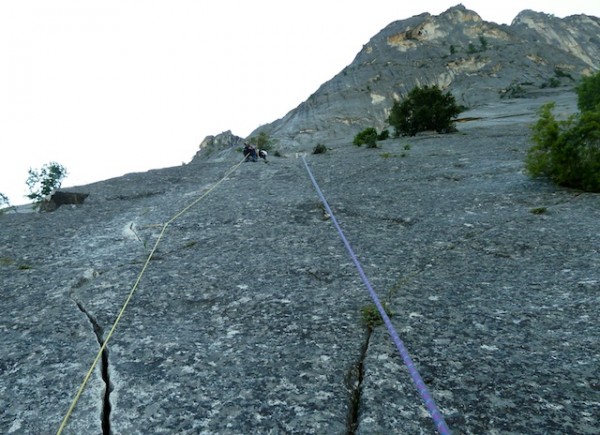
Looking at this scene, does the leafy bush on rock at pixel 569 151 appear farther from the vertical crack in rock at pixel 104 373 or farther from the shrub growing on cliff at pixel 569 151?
the vertical crack in rock at pixel 104 373

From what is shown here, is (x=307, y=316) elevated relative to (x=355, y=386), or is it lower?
elevated

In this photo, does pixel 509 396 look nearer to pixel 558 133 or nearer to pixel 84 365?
pixel 84 365

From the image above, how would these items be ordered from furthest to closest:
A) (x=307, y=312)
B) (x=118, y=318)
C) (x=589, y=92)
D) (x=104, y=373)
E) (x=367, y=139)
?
1. (x=589, y=92)
2. (x=367, y=139)
3. (x=307, y=312)
4. (x=118, y=318)
5. (x=104, y=373)

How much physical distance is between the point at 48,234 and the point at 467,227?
837 centimetres

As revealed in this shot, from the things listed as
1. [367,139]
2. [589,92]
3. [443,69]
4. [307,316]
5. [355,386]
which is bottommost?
[355,386]

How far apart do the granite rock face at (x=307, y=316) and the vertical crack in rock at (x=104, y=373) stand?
0.02 m

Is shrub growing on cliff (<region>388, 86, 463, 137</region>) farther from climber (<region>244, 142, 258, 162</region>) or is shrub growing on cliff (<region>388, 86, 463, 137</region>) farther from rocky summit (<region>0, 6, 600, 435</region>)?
rocky summit (<region>0, 6, 600, 435</region>)

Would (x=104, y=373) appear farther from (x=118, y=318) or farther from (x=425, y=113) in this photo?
(x=425, y=113)

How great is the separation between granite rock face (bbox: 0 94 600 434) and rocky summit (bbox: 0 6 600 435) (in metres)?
0.02

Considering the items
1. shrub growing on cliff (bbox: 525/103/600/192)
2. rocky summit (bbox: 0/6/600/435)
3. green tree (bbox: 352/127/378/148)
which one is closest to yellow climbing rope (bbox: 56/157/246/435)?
rocky summit (bbox: 0/6/600/435)

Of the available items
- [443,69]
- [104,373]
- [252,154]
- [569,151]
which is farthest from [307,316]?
[443,69]

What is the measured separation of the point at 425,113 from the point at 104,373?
76.1 feet

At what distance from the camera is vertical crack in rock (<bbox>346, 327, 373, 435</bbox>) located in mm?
3075

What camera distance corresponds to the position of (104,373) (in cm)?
379
